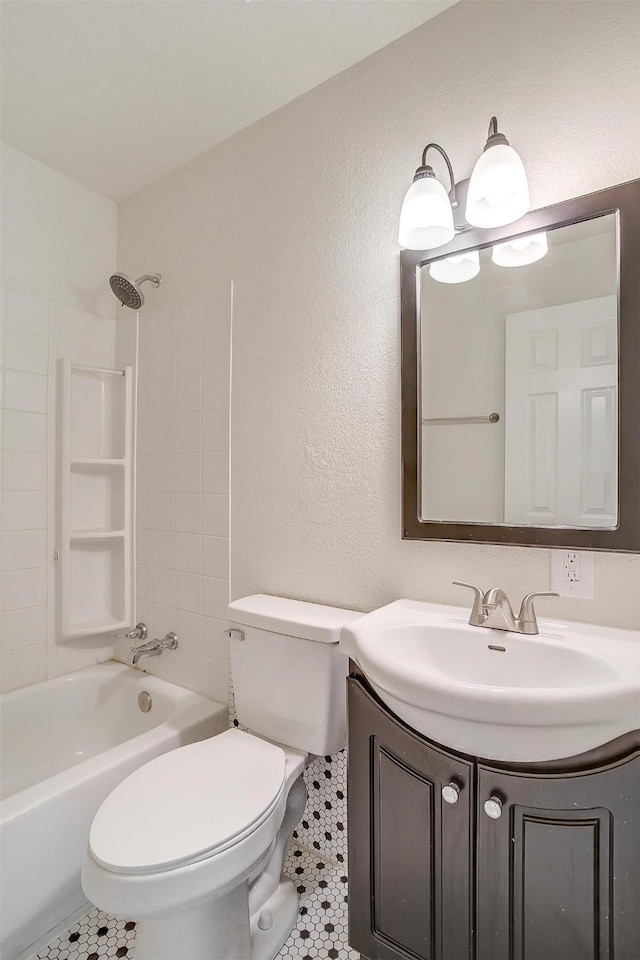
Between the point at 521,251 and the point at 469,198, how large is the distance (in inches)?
6.9

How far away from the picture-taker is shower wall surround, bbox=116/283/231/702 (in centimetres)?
175

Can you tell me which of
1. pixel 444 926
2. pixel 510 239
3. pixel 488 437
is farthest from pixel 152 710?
pixel 510 239

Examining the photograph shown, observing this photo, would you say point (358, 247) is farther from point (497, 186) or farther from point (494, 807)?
point (494, 807)

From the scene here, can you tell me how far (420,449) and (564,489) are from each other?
0.36 m

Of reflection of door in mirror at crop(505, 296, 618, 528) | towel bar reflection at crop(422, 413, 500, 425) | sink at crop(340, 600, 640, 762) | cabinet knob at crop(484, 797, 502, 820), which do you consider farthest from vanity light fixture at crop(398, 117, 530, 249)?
cabinet knob at crop(484, 797, 502, 820)

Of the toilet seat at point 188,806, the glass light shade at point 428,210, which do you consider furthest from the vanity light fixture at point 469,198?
the toilet seat at point 188,806

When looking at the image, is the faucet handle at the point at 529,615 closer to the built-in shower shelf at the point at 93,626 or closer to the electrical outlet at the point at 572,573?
the electrical outlet at the point at 572,573

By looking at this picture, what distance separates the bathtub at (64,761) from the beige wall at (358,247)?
55 cm

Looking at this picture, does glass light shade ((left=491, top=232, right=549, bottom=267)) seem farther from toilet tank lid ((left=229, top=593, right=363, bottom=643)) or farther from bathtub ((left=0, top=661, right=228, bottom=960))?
bathtub ((left=0, top=661, right=228, bottom=960))

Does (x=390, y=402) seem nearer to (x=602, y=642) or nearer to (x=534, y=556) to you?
(x=534, y=556)

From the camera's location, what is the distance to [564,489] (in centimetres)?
108

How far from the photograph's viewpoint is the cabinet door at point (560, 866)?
2.49ft

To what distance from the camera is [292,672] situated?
1.30m

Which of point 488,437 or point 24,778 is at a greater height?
point 488,437
